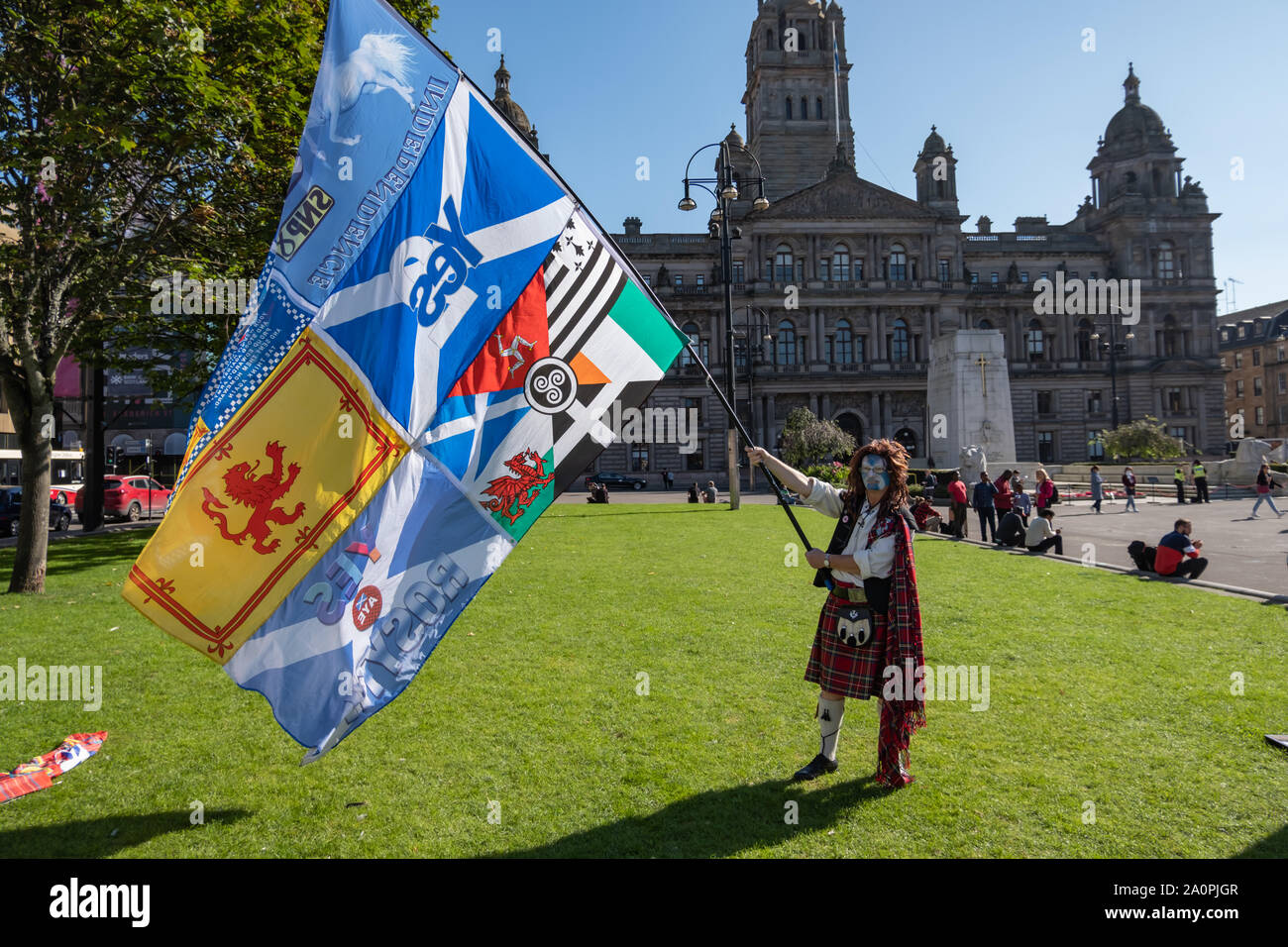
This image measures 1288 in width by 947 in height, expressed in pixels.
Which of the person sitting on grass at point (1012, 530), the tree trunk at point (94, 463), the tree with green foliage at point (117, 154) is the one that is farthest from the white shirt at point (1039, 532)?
the tree trunk at point (94, 463)

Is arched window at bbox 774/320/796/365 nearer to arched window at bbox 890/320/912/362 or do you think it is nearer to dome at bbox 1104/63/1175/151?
arched window at bbox 890/320/912/362

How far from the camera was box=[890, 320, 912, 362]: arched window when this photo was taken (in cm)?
6241

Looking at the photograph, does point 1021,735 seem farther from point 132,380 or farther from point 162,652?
point 132,380

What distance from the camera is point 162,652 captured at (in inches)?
295

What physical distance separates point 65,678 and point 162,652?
97 cm

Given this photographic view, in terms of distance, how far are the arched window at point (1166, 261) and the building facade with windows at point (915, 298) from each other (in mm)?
101

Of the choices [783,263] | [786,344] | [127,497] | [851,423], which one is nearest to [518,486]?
[127,497]

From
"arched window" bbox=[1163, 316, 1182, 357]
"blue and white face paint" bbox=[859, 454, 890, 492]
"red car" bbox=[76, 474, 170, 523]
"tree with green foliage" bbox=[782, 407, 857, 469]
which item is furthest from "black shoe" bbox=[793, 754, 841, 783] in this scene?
"arched window" bbox=[1163, 316, 1182, 357]

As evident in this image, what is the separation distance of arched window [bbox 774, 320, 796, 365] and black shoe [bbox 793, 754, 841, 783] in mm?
58888

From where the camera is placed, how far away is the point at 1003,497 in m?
16.7

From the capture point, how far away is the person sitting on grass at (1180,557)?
1070cm

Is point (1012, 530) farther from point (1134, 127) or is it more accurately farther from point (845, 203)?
point (1134, 127)

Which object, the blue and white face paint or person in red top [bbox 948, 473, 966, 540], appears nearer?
the blue and white face paint

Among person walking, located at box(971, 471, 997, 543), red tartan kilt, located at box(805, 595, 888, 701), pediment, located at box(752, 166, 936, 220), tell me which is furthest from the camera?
pediment, located at box(752, 166, 936, 220)
